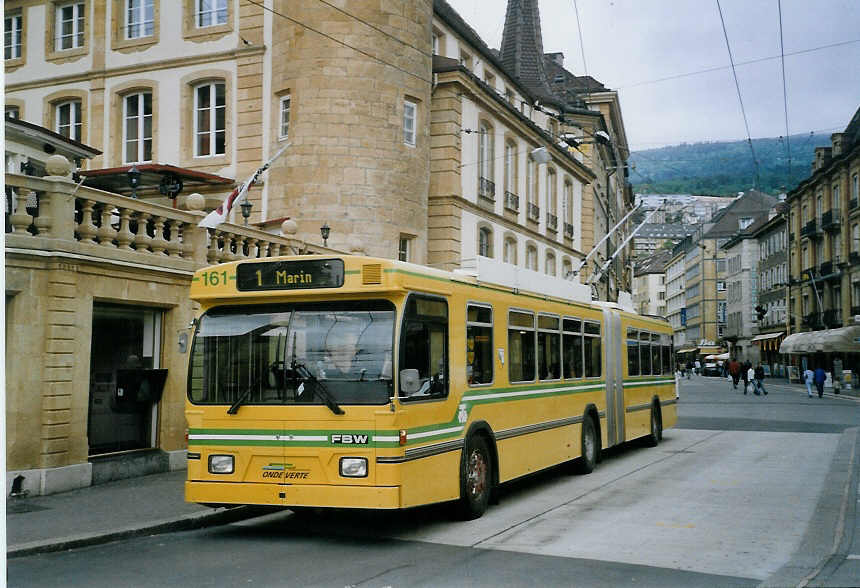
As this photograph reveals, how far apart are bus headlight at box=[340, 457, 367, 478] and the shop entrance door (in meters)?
6.17

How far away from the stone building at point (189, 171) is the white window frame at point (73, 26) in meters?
0.05

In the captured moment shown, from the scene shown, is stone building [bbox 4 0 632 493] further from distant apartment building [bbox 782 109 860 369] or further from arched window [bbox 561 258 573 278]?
distant apartment building [bbox 782 109 860 369]

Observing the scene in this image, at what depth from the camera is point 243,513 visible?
11594 mm

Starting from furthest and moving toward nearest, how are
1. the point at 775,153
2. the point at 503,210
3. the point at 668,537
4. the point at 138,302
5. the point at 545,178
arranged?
the point at 545,178 → the point at 503,210 → the point at 775,153 → the point at 138,302 → the point at 668,537

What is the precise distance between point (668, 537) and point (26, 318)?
8.60m

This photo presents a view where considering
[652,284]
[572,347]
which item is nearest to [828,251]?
[572,347]

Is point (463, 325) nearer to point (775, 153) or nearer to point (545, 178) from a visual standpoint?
point (775, 153)

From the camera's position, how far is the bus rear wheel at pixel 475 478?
1063 cm

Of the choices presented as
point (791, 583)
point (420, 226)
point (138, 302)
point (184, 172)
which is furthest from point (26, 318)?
point (420, 226)

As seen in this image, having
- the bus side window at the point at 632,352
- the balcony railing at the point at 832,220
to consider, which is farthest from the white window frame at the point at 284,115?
the balcony railing at the point at 832,220

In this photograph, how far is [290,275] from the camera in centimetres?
982

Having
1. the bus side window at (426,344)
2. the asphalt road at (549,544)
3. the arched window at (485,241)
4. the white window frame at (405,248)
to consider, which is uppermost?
the arched window at (485,241)

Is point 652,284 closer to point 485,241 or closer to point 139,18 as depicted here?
point 485,241

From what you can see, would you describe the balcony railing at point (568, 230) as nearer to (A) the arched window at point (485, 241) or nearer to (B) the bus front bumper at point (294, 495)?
(A) the arched window at point (485, 241)
